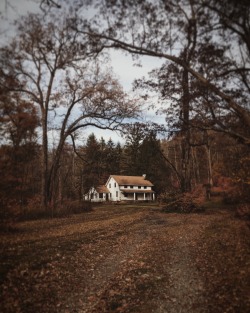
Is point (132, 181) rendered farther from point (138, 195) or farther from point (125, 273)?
point (125, 273)

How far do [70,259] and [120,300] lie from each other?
3377mm

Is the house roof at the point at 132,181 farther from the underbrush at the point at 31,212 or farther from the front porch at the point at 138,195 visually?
the underbrush at the point at 31,212

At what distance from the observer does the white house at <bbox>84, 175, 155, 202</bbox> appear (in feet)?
184

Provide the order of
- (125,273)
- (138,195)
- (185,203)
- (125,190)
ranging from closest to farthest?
(125,273) → (185,203) → (125,190) → (138,195)

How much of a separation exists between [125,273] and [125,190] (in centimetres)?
4752

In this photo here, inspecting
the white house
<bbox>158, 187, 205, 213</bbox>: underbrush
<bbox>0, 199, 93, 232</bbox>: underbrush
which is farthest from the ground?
the white house

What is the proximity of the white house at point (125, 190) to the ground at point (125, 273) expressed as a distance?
1708 inches

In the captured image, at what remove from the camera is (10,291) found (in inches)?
249

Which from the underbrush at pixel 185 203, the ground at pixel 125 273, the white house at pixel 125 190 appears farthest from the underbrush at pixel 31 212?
the white house at pixel 125 190

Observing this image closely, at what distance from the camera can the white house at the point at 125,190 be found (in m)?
56.0

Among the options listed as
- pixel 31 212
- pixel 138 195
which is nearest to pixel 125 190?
pixel 138 195

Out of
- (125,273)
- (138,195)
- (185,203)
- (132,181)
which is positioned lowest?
(125,273)

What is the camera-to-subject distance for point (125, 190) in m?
55.2

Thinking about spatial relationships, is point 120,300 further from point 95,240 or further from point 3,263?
point 95,240
